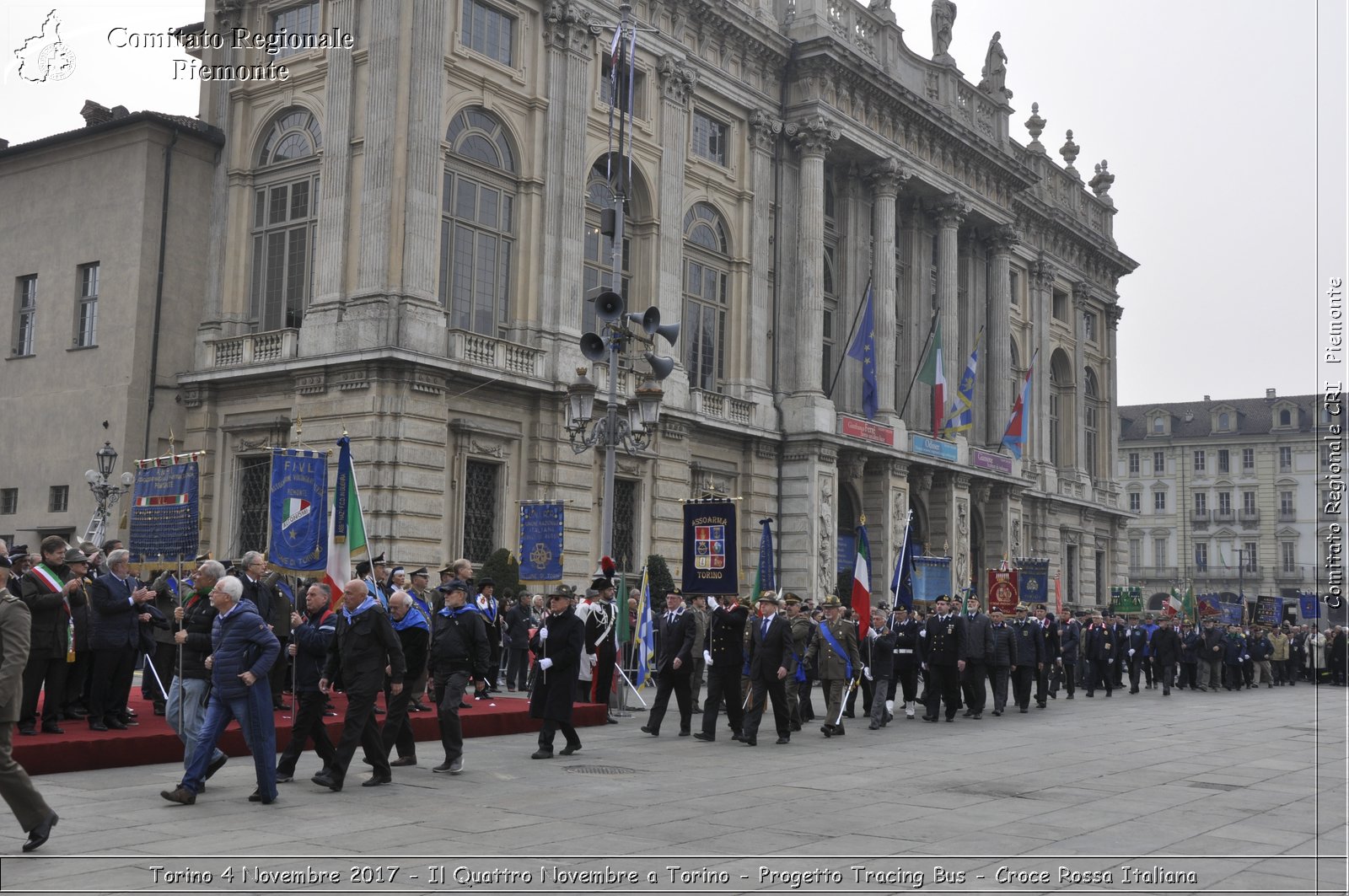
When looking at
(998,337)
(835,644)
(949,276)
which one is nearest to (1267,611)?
(998,337)

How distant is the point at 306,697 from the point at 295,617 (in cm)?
336

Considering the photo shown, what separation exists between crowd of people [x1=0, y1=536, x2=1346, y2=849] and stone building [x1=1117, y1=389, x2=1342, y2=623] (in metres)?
81.8

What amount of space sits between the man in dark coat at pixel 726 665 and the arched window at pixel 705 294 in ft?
60.8

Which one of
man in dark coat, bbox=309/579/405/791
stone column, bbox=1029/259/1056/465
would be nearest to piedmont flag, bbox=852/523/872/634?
man in dark coat, bbox=309/579/405/791

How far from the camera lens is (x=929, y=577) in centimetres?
4219

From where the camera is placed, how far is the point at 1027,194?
2218 inches

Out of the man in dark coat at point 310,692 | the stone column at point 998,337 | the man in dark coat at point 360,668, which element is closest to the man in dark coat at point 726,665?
the man in dark coat at point 310,692

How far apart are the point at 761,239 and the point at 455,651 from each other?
26924 mm

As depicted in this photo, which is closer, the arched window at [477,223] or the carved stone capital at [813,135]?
the arched window at [477,223]

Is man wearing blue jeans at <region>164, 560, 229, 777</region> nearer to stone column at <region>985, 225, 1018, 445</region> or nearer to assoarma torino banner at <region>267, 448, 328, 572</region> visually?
assoarma torino banner at <region>267, 448, 328, 572</region>

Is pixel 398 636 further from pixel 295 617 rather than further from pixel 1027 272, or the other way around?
pixel 1027 272

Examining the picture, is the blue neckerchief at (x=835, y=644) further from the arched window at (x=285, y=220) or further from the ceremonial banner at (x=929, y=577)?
the ceremonial banner at (x=929, y=577)

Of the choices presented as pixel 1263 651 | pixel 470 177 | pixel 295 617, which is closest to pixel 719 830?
pixel 295 617

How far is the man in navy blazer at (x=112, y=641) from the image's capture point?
15.0 m
